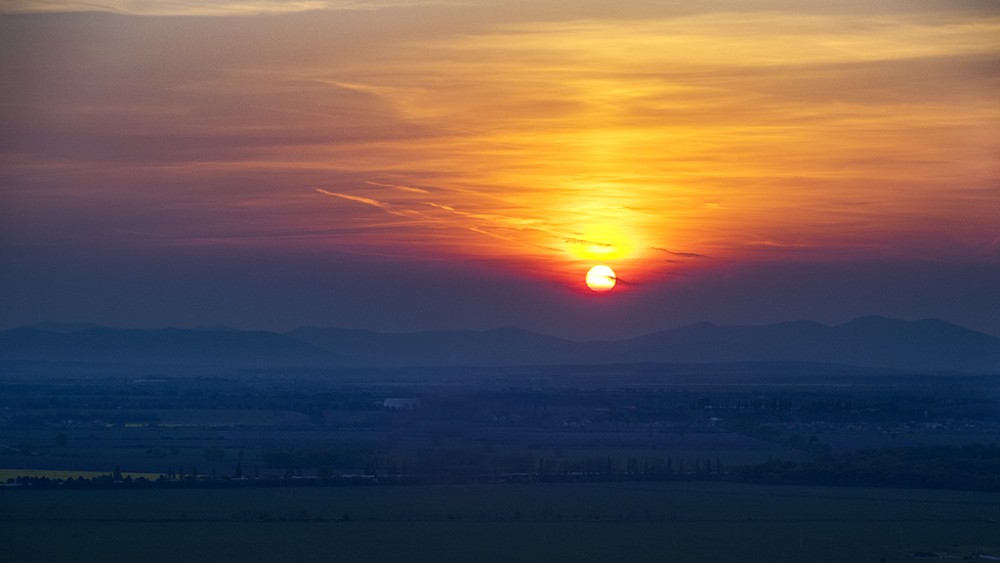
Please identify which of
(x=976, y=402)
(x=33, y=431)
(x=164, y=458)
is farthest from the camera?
(x=976, y=402)

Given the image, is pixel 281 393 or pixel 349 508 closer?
pixel 349 508

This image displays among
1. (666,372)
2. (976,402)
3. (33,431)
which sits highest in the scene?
(666,372)

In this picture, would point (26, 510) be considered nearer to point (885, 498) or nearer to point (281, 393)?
point (885, 498)

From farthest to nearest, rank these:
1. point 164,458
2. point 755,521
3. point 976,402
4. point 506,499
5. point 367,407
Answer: point 976,402, point 367,407, point 164,458, point 506,499, point 755,521

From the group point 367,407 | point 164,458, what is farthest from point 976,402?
point 164,458

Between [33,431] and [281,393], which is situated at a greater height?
[281,393]

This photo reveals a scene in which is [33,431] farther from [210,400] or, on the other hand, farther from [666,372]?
[666,372]
